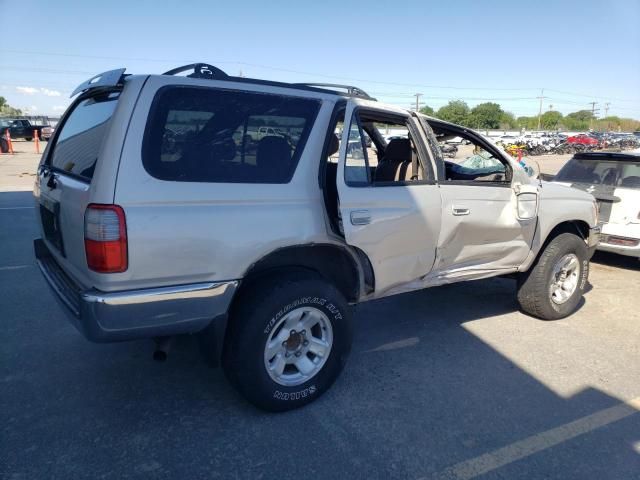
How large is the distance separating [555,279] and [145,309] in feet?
12.7

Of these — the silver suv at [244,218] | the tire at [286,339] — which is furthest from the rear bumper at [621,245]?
the tire at [286,339]

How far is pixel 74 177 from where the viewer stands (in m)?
2.77

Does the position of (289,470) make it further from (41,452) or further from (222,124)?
(222,124)

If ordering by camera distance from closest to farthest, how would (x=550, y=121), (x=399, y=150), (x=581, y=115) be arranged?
(x=399, y=150)
(x=550, y=121)
(x=581, y=115)

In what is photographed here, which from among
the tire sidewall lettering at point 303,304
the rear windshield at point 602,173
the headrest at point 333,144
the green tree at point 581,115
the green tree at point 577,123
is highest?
the green tree at point 581,115

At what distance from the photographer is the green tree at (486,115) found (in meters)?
93.4

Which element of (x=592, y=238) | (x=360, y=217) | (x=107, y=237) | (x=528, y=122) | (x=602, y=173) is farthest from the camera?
(x=528, y=122)

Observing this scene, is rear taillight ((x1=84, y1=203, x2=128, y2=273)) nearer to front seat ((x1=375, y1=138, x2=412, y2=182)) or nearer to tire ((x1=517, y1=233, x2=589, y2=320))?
front seat ((x1=375, y1=138, x2=412, y2=182))

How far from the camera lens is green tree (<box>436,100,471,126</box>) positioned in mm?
85619

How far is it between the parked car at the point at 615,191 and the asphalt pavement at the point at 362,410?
2.13 meters

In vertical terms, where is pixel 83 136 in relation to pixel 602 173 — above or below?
above

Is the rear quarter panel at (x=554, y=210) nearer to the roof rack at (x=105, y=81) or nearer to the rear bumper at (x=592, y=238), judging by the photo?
the rear bumper at (x=592, y=238)

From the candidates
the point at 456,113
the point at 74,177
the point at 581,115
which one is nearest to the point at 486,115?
the point at 456,113

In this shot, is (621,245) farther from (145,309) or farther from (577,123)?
(577,123)
